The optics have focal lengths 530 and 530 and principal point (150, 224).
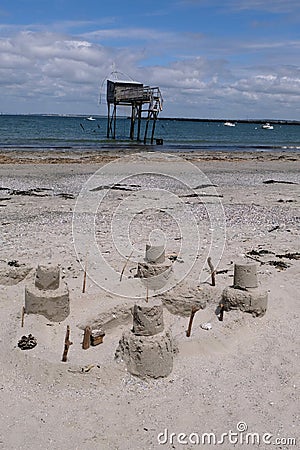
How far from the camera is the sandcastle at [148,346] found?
200 inches

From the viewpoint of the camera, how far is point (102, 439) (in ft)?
14.0

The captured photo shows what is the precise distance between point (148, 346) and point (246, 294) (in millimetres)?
1780

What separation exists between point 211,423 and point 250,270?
2357 mm

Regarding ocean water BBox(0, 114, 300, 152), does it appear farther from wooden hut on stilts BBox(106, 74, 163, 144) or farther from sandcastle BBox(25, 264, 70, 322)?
sandcastle BBox(25, 264, 70, 322)

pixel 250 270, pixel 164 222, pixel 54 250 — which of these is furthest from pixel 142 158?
pixel 250 270

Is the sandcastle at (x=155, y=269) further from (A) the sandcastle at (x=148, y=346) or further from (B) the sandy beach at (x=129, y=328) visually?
(A) the sandcastle at (x=148, y=346)

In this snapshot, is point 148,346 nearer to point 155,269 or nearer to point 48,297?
point 48,297

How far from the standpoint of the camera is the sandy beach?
4.45m

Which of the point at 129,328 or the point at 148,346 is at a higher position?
the point at 148,346

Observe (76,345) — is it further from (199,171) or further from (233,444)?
(199,171)

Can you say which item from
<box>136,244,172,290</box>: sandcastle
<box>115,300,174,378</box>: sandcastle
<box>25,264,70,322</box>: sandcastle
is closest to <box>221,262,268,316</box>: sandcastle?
<box>136,244,172,290</box>: sandcastle

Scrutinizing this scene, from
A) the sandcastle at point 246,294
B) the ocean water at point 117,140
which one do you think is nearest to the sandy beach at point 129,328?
the sandcastle at point 246,294

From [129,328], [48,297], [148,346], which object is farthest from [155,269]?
[148,346]

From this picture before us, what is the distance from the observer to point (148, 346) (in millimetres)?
5074
